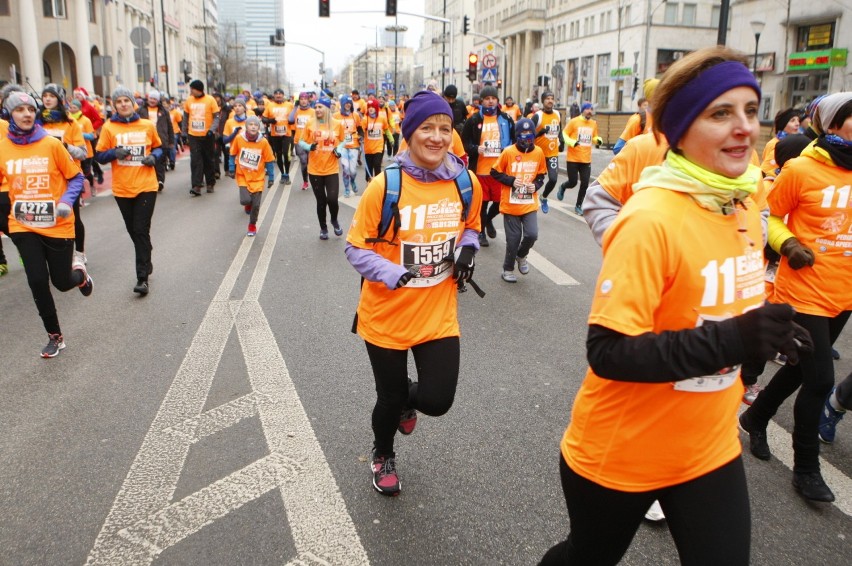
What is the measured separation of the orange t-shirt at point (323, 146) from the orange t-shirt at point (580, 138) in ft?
14.7

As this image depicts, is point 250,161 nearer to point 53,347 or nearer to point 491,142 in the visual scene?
point 491,142

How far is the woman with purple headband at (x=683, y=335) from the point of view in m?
1.70

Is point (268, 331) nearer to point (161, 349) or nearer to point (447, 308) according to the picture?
point (161, 349)

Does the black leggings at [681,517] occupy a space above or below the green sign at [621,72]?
below

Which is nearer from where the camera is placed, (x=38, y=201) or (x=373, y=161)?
(x=38, y=201)

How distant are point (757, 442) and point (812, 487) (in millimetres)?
509

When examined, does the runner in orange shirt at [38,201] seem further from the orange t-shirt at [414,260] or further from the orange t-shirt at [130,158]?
the orange t-shirt at [414,260]

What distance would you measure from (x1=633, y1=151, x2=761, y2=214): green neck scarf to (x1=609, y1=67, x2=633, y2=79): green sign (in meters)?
64.0

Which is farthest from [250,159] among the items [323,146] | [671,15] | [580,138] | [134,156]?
[671,15]

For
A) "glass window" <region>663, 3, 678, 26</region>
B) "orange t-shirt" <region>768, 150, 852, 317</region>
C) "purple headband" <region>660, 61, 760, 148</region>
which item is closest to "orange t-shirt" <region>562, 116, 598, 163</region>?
"orange t-shirt" <region>768, 150, 852, 317</region>

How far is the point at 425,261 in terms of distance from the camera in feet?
11.0

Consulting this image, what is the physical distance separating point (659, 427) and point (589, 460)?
22 centimetres

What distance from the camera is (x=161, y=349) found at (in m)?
5.73

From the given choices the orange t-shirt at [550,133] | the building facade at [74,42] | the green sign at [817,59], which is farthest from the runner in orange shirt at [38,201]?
the green sign at [817,59]
